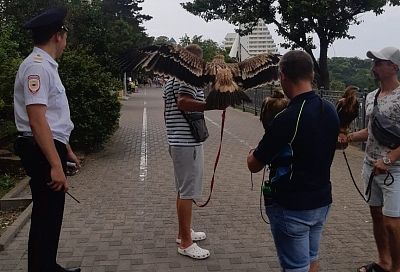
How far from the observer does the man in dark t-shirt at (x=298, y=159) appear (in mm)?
2635

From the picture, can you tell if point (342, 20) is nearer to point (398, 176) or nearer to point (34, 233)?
point (398, 176)

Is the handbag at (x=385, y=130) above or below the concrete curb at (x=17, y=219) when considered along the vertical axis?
above

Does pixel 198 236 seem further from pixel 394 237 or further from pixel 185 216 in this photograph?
pixel 394 237

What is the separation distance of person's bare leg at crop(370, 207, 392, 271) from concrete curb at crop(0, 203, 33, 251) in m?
3.43

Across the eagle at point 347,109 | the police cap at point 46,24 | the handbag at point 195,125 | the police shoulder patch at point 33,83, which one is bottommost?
the handbag at point 195,125

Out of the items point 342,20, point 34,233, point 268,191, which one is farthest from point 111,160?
point 342,20

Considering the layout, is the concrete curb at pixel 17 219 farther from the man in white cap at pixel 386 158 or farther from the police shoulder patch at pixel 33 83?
the man in white cap at pixel 386 158

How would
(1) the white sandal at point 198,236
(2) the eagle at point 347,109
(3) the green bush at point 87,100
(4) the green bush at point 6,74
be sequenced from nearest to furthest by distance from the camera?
(2) the eagle at point 347,109 < (1) the white sandal at point 198,236 < (4) the green bush at point 6,74 < (3) the green bush at point 87,100

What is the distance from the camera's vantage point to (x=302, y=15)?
60.1 ft

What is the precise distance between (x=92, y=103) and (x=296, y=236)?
781 centimetres

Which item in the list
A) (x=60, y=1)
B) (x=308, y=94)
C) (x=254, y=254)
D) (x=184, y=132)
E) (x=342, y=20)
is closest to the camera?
(x=308, y=94)

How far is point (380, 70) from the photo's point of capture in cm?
366

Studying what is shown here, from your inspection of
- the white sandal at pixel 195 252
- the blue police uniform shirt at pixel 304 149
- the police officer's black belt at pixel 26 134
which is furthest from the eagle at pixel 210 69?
the white sandal at pixel 195 252

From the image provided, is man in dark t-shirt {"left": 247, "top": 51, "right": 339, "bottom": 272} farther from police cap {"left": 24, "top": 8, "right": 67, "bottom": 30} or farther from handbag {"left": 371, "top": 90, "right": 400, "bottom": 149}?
police cap {"left": 24, "top": 8, "right": 67, "bottom": 30}
